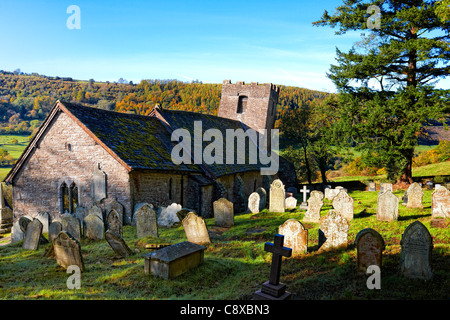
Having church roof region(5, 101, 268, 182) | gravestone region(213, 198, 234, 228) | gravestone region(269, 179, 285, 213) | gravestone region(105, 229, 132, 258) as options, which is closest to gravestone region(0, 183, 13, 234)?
church roof region(5, 101, 268, 182)

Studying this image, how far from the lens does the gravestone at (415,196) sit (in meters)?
16.9

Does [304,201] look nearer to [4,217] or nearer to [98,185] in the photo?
[98,185]

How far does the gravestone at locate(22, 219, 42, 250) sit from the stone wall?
4770 millimetres

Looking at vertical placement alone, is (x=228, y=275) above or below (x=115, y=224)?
below

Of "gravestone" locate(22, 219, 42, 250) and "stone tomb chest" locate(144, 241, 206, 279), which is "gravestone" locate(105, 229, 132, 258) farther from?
"gravestone" locate(22, 219, 42, 250)

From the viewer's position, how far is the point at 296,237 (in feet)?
34.9

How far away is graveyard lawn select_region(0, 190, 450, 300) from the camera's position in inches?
299

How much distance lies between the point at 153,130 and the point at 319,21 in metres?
17.2

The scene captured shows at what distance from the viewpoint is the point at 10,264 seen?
1146 cm

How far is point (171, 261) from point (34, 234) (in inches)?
331

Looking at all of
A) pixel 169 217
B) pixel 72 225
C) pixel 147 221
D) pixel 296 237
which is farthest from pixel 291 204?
pixel 72 225

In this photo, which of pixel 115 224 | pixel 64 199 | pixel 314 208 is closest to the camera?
pixel 115 224

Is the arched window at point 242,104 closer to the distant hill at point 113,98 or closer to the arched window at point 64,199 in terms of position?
the arched window at point 64,199

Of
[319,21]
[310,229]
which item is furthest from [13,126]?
[310,229]
